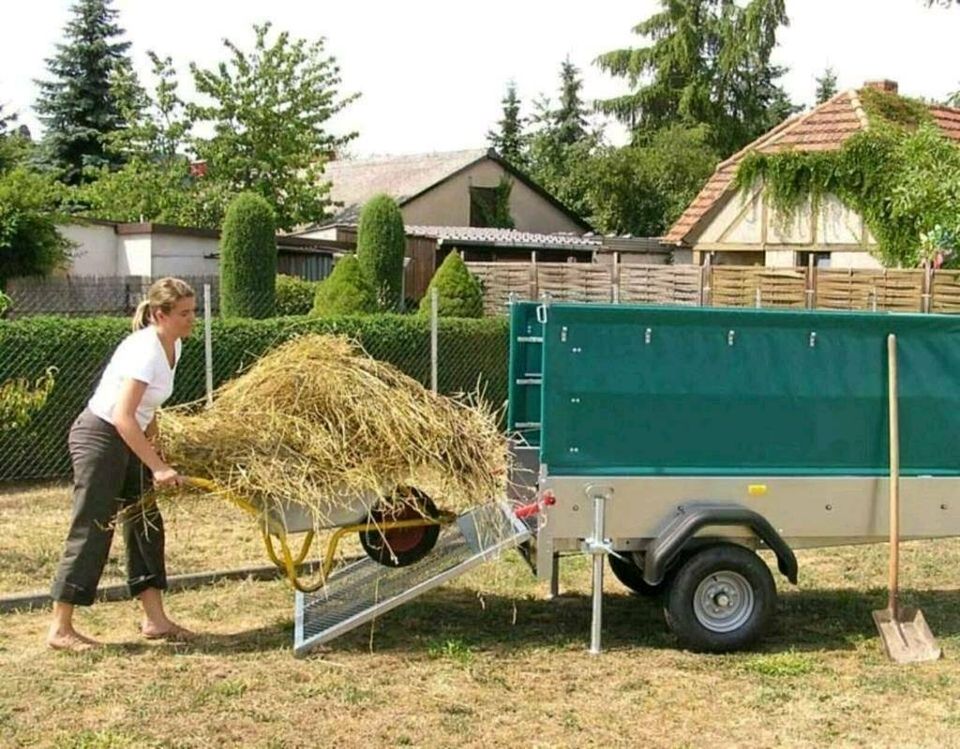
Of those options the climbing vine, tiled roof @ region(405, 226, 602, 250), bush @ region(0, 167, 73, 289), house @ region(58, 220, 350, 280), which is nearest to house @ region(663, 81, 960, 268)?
the climbing vine

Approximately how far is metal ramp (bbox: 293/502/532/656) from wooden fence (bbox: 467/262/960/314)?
12.7 m

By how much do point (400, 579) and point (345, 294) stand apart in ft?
40.4

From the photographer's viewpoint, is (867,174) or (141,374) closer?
(141,374)

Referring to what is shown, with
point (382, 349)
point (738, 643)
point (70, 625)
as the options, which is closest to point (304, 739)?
point (70, 625)

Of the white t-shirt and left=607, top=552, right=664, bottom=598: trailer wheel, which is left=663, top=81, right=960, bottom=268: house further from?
the white t-shirt

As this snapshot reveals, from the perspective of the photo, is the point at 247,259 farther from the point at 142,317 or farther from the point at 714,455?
the point at 714,455

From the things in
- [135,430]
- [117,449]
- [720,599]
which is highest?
[135,430]

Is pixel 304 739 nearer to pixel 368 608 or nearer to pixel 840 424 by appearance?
pixel 368 608

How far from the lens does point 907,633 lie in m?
6.59

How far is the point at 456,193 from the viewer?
42.8 metres

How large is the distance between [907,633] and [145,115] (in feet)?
120

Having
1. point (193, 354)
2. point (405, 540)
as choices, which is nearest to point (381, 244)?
point (193, 354)

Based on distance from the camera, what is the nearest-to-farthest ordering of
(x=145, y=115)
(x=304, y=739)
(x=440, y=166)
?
(x=304, y=739) → (x=145, y=115) → (x=440, y=166)

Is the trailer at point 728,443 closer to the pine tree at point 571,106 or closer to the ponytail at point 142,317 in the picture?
the ponytail at point 142,317
